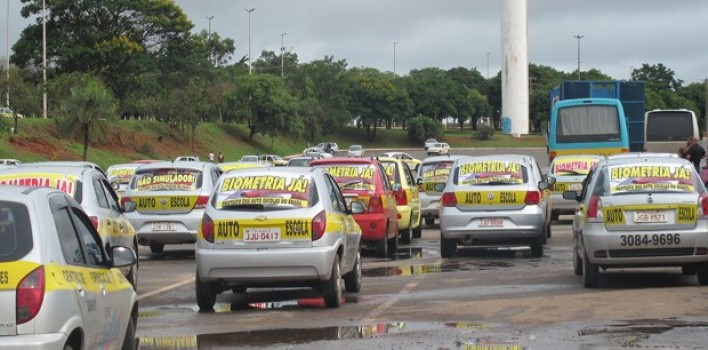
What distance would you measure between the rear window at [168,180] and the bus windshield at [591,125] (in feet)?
56.8

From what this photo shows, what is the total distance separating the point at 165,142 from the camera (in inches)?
3418

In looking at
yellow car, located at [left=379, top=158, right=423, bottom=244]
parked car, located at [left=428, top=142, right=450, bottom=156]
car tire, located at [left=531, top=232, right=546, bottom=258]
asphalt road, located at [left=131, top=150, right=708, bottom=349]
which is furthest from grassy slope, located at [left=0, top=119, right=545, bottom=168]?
asphalt road, located at [left=131, top=150, right=708, bottom=349]

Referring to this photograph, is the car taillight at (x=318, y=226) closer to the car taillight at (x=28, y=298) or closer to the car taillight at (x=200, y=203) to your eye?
the car taillight at (x=28, y=298)

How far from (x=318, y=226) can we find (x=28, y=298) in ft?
22.3

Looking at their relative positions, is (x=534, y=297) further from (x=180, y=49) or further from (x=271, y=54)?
(x=271, y=54)

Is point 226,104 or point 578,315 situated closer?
point 578,315

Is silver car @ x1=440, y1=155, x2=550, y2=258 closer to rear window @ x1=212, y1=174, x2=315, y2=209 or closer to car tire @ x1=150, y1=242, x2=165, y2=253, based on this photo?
car tire @ x1=150, y1=242, x2=165, y2=253

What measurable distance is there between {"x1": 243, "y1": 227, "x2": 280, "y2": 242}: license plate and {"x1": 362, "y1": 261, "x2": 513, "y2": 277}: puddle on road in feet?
15.3

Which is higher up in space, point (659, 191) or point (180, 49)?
point (180, 49)

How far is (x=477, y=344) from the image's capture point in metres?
11.1

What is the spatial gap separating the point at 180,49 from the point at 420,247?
217 ft

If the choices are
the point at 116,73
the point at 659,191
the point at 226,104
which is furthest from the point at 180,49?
the point at 659,191

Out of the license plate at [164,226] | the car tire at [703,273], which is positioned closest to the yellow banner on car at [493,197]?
the license plate at [164,226]

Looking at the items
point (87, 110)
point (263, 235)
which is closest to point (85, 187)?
point (263, 235)
